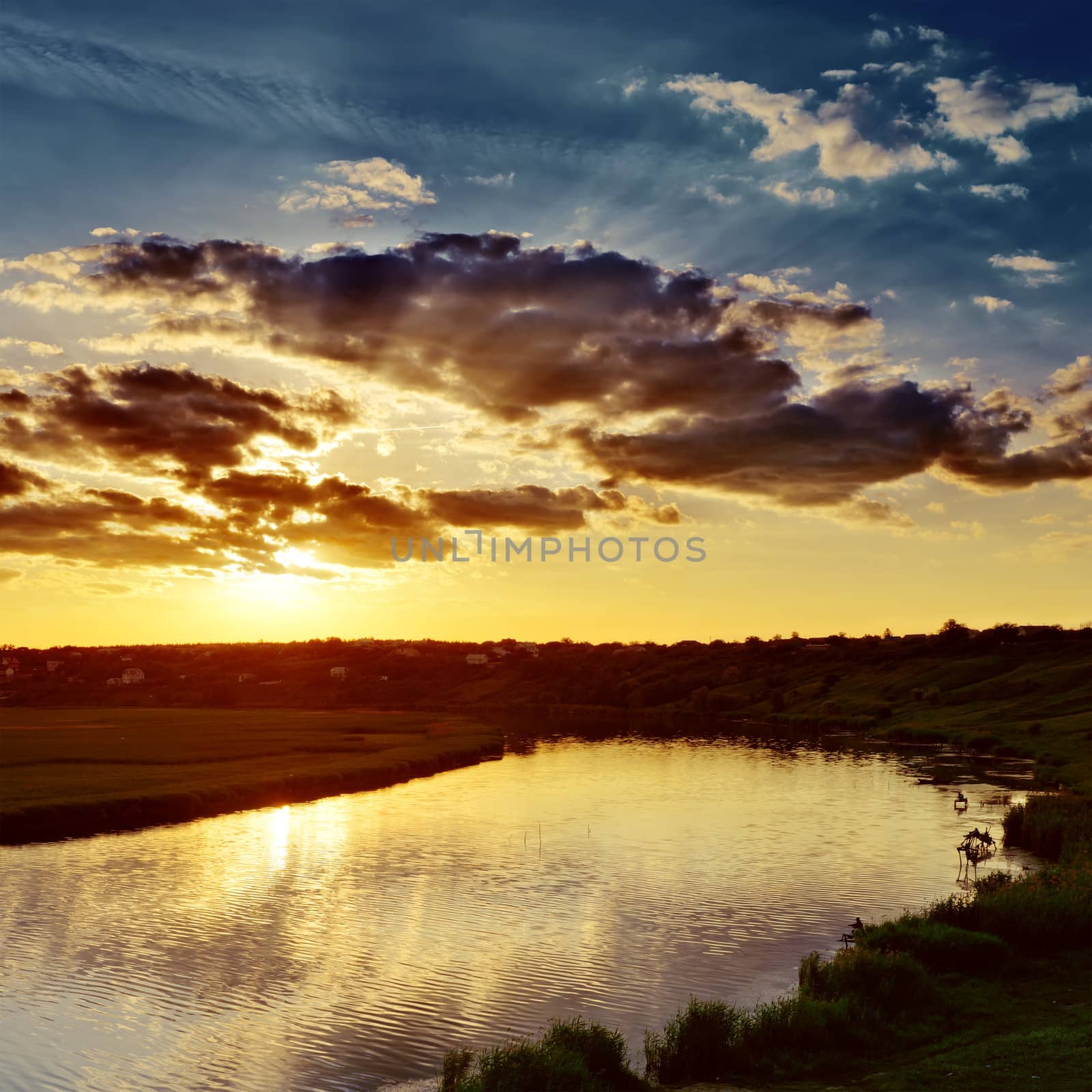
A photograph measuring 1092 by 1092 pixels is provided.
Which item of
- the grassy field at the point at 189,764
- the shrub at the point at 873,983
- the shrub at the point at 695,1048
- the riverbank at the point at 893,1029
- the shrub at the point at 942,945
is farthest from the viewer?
the grassy field at the point at 189,764

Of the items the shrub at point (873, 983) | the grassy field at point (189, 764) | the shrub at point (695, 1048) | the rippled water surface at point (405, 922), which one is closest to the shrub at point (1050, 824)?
the rippled water surface at point (405, 922)

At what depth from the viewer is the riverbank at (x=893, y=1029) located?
23.6m

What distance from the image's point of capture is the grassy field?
229ft

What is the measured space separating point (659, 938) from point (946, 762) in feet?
249

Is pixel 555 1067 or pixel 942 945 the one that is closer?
pixel 555 1067

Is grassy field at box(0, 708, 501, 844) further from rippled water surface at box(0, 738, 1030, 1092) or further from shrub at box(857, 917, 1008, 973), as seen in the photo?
shrub at box(857, 917, 1008, 973)

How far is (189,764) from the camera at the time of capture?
321ft

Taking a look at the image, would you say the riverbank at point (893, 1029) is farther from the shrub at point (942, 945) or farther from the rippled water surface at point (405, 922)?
the rippled water surface at point (405, 922)

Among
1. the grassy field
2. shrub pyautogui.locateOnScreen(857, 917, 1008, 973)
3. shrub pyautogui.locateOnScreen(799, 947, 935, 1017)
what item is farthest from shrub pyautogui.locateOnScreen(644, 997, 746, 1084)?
the grassy field

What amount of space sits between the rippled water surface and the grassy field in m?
4.66

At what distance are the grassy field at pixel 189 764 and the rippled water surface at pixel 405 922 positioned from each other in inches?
184

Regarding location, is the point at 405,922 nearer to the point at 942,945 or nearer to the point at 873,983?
the point at 873,983

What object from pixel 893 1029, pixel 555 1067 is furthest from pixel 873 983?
pixel 555 1067

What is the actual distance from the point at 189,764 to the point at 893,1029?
8305cm
